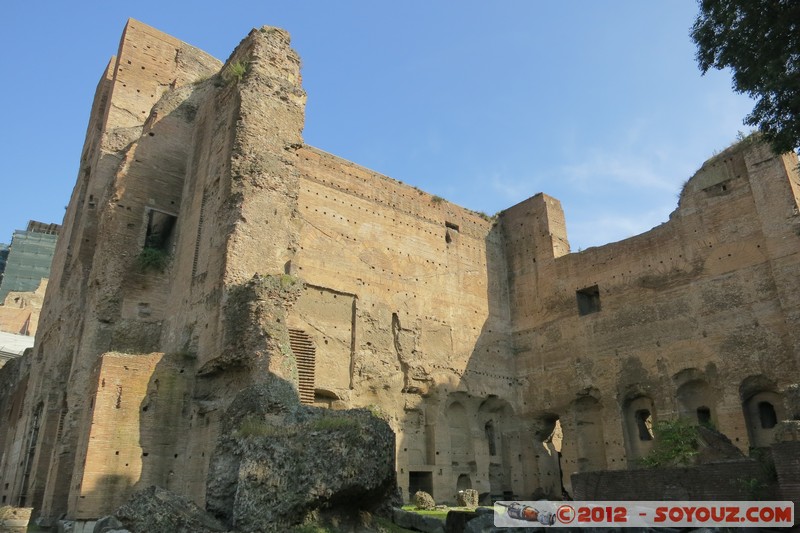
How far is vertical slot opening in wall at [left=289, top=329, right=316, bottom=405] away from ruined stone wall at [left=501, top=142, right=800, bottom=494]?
9.07 m

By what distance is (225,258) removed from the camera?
40.9ft

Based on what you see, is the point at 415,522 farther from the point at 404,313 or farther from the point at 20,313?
the point at 20,313

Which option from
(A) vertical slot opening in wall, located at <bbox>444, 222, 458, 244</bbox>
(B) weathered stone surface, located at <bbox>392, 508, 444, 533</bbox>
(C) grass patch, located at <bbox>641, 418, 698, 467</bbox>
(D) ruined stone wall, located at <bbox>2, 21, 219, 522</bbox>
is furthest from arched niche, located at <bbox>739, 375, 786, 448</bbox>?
(D) ruined stone wall, located at <bbox>2, 21, 219, 522</bbox>

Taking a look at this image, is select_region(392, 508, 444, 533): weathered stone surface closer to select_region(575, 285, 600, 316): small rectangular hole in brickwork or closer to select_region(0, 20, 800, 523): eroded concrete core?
select_region(0, 20, 800, 523): eroded concrete core

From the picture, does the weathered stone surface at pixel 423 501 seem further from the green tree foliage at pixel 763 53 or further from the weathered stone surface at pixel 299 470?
the green tree foliage at pixel 763 53

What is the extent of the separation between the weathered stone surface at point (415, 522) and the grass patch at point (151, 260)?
921 cm

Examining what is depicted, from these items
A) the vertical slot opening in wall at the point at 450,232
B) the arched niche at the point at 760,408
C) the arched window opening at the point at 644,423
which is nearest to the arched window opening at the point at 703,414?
the arched niche at the point at 760,408

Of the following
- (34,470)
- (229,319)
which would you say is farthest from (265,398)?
(34,470)

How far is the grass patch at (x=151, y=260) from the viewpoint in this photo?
14633 mm

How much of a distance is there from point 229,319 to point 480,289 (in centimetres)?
994

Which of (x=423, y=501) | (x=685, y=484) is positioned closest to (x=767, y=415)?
(x=685, y=484)

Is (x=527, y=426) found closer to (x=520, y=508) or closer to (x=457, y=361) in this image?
(x=457, y=361)

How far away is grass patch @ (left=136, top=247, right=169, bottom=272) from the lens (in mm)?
14633

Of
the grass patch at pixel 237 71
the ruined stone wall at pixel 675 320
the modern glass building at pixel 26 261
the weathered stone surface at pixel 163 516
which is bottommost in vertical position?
the weathered stone surface at pixel 163 516
